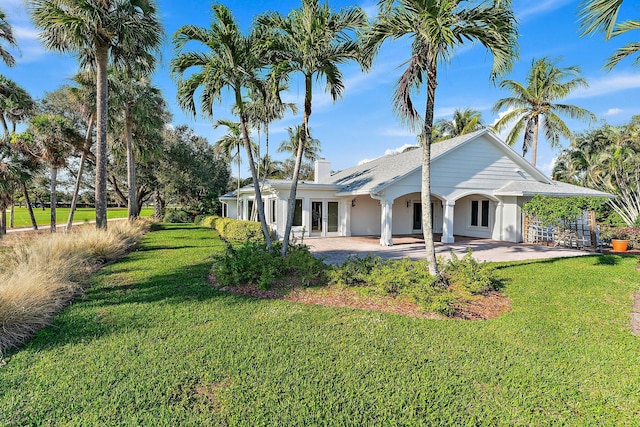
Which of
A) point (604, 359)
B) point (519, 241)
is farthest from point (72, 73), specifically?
point (519, 241)

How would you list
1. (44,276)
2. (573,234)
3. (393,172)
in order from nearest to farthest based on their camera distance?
(44,276), (573,234), (393,172)

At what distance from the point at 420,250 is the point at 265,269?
827 centimetres

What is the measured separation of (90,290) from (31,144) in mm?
11437

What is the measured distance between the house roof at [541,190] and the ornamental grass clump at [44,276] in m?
17.9

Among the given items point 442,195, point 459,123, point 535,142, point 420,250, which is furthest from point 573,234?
point 459,123

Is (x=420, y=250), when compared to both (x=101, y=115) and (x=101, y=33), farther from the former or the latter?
(x=101, y=33)

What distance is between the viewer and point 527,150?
2359 centimetres

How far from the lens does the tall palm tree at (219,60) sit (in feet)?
27.6

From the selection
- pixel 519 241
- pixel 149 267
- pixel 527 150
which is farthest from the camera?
pixel 527 150

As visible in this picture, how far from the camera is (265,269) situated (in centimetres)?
753

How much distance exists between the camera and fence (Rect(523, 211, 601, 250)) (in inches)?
567

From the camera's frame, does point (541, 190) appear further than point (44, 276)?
Yes

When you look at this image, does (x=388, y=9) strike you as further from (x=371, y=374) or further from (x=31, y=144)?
(x=31, y=144)

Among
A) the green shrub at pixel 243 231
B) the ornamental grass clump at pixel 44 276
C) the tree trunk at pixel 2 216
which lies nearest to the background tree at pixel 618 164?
the green shrub at pixel 243 231
